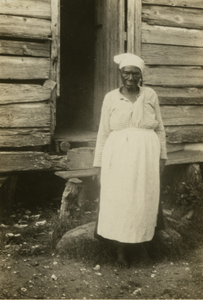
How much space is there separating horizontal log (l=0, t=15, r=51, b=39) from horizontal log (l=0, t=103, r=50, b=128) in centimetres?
91

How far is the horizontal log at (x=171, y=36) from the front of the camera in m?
5.46

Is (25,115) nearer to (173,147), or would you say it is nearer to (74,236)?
(74,236)

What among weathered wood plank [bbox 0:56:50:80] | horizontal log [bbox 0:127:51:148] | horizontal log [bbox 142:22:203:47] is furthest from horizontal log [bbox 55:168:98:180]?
horizontal log [bbox 142:22:203:47]

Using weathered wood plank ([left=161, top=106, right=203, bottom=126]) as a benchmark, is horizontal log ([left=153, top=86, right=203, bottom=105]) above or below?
above

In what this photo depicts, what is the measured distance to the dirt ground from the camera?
11.1 feet

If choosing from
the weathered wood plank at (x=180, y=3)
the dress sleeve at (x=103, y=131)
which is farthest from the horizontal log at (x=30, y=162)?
the weathered wood plank at (x=180, y=3)

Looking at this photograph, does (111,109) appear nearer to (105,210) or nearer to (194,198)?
(105,210)

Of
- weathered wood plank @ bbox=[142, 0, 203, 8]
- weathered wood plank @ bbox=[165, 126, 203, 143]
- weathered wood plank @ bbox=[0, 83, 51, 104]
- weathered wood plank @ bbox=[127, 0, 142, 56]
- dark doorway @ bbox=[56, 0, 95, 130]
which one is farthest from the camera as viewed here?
dark doorway @ bbox=[56, 0, 95, 130]

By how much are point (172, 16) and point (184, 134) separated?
1.84m

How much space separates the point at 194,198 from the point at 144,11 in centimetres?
290

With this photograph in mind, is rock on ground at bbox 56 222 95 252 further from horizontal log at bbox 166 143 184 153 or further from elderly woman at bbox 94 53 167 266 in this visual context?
horizontal log at bbox 166 143 184 153

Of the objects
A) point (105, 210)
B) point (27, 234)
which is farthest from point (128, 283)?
point (27, 234)

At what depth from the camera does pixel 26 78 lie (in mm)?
4820

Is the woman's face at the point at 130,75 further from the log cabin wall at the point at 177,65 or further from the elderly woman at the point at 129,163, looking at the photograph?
the log cabin wall at the point at 177,65
